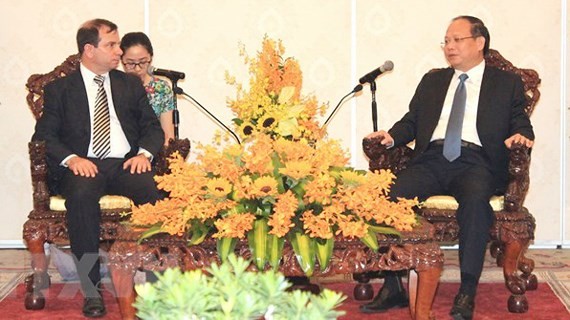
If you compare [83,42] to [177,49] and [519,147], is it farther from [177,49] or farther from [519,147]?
[519,147]

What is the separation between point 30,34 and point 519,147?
320cm

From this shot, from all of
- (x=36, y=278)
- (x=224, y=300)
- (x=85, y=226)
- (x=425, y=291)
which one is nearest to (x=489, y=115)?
(x=425, y=291)

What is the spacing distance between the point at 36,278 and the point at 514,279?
2.34m

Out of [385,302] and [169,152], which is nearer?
[385,302]

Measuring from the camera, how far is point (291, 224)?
11.4 ft

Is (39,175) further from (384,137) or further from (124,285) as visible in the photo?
(384,137)

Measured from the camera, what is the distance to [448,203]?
459cm

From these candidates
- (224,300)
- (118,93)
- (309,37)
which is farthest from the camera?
(309,37)

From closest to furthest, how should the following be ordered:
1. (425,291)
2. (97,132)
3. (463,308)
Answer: (425,291) → (463,308) → (97,132)

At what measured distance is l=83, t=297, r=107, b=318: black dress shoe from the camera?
14.3 feet

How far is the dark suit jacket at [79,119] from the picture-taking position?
4.88 metres

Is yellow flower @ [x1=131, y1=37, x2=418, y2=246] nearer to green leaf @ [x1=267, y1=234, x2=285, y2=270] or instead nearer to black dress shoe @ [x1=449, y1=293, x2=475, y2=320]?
green leaf @ [x1=267, y1=234, x2=285, y2=270]

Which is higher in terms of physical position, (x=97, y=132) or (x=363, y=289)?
(x=97, y=132)

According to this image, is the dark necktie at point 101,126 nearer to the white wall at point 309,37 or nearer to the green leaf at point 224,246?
the white wall at point 309,37
